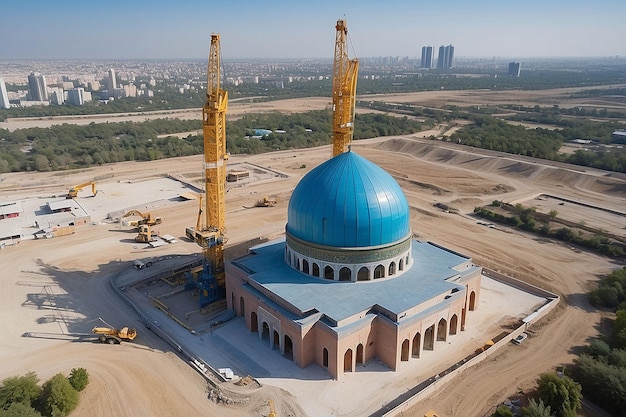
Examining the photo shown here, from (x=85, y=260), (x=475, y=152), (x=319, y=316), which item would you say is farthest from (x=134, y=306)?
(x=475, y=152)

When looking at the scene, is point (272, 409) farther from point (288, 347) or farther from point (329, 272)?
point (329, 272)

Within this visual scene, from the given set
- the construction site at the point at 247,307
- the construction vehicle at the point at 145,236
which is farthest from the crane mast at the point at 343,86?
the construction vehicle at the point at 145,236

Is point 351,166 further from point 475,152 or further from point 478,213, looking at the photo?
point 475,152

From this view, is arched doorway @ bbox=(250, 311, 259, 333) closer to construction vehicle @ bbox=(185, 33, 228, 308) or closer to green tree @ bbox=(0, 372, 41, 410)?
construction vehicle @ bbox=(185, 33, 228, 308)

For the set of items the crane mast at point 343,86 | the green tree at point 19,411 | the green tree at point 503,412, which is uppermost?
the crane mast at point 343,86

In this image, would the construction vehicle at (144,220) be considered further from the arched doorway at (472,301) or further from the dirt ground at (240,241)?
the arched doorway at (472,301)

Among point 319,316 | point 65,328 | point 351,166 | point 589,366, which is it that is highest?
point 351,166
